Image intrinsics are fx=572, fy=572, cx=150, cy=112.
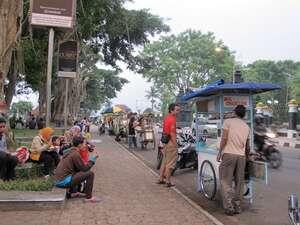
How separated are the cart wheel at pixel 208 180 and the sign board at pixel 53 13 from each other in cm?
426

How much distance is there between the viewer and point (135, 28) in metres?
40.4

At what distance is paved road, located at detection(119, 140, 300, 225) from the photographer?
9133mm

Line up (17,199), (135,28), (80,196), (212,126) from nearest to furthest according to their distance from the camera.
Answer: (17,199)
(80,196)
(212,126)
(135,28)

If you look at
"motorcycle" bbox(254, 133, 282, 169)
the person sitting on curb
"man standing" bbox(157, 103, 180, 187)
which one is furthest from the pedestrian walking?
the person sitting on curb

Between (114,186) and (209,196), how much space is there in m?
2.41

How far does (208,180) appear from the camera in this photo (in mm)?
10961

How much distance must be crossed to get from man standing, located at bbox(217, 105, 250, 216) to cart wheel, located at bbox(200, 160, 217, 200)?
969 millimetres

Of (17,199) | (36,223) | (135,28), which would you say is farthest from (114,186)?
(135,28)

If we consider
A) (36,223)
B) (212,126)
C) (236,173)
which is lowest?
(36,223)

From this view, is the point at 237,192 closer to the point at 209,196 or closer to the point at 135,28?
the point at 209,196

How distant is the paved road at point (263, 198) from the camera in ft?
30.0

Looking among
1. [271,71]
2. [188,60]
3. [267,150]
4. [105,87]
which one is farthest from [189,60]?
[267,150]

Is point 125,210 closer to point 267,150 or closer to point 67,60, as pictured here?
point 67,60

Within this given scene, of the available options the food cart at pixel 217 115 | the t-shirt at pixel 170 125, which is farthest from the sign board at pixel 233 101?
the t-shirt at pixel 170 125
